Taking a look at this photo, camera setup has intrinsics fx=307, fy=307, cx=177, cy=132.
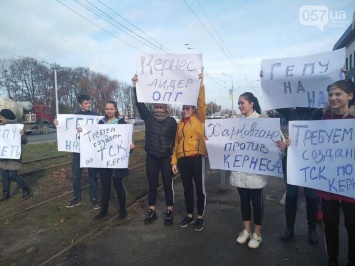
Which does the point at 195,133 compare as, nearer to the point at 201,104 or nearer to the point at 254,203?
the point at 201,104

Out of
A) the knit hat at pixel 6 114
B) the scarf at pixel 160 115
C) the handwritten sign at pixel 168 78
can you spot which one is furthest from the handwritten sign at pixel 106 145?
the knit hat at pixel 6 114

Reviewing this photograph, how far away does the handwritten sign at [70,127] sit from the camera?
6.15 meters

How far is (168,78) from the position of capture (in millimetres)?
4590

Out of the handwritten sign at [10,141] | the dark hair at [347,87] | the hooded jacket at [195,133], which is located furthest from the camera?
the handwritten sign at [10,141]

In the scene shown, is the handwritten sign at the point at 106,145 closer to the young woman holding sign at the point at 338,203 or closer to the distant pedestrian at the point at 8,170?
the distant pedestrian at the point at 8,170

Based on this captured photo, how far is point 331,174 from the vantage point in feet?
10.6

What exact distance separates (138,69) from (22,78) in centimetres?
6811

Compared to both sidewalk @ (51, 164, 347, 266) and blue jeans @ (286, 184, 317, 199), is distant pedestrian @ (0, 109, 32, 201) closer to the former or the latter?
sidewalk @ (51, 164, 347, 266)

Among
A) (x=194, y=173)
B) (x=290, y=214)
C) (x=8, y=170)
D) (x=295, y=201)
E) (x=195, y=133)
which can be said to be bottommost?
(x=290, y=214)

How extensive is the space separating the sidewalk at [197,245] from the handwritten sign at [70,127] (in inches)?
77.0

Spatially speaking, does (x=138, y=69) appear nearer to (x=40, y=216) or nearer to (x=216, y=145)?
(x=216, y=145)

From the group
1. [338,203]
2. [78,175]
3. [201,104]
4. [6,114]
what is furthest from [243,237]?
[6,114]

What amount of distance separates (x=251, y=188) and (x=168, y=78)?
1981mm

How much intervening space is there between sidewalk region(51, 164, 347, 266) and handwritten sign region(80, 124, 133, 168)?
1.05 m
